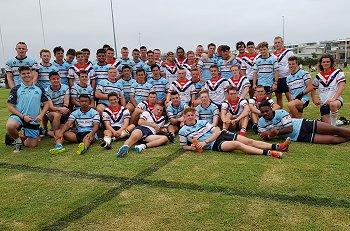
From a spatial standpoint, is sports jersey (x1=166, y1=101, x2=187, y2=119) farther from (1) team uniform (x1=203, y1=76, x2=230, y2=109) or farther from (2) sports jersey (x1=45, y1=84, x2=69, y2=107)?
(2) sports jersey (x1=45, y1=84, x2=69, y2=107)

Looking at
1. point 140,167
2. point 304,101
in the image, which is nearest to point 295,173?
point 140,167

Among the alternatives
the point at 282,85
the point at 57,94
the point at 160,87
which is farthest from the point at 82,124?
the point at 282,85

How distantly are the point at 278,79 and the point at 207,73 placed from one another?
1.94 metres

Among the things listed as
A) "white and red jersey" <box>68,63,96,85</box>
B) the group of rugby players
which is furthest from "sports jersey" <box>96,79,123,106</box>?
"white and red jersey" <box>68,63,96,85</box>

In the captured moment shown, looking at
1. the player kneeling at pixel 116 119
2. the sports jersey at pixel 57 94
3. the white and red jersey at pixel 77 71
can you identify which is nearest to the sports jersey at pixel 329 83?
the player kneeling at pixel 116 119

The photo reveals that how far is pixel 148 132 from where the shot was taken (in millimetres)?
6098

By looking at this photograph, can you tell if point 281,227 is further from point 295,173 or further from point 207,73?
point 207,73

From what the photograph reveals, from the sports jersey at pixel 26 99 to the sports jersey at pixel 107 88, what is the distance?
1536 millimetres

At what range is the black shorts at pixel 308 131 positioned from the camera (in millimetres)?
5422

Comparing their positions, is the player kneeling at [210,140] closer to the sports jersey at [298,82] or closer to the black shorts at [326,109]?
the black shorts at [326,109]

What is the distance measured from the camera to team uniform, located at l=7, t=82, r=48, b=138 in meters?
6.09

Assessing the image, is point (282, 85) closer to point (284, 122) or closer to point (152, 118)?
point (284, 122)

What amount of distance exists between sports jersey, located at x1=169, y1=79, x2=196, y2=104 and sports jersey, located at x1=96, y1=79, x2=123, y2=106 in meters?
1.19

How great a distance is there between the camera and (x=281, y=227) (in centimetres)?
280
